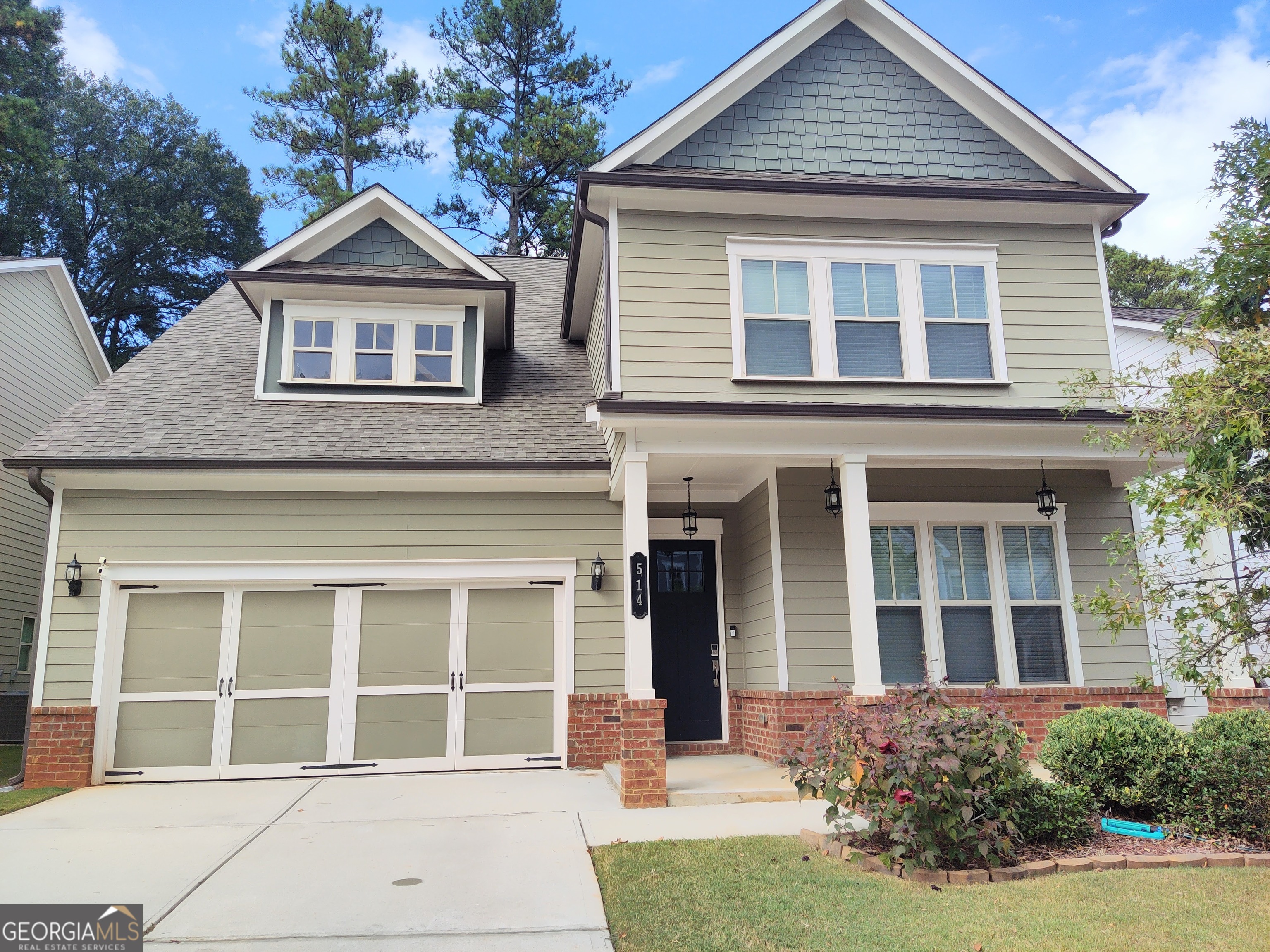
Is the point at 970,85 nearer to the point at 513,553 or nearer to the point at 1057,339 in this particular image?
the point at 1057,339

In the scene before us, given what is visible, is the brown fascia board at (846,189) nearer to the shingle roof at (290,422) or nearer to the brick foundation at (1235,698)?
the shingle roof at (290,422)

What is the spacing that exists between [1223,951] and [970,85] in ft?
28.7

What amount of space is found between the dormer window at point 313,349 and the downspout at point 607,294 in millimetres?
3668

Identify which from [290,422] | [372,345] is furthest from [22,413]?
[372,345]

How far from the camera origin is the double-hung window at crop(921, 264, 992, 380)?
9008 millimetres

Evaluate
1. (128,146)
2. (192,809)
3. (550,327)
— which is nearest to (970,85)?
(550,327)

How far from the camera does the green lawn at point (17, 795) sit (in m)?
7.60

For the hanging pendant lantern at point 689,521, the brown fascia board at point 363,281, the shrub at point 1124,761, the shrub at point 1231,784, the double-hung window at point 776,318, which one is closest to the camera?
the shrub at point 1231,784

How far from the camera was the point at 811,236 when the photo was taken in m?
9.08

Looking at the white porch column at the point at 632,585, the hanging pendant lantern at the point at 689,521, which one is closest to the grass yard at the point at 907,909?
the white porch column at the point at 632,585

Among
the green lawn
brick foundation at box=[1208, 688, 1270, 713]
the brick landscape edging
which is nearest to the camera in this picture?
the brick landscape edging

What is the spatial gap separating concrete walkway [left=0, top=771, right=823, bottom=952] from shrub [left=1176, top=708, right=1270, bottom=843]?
253cm

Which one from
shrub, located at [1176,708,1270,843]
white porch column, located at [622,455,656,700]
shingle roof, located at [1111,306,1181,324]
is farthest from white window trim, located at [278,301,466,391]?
shingle roof, located at [1111,306,1181,324]

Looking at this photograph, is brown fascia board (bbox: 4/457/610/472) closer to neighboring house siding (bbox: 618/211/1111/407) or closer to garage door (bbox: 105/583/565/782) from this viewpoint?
garage door (bbox: 105/583/565/782)
